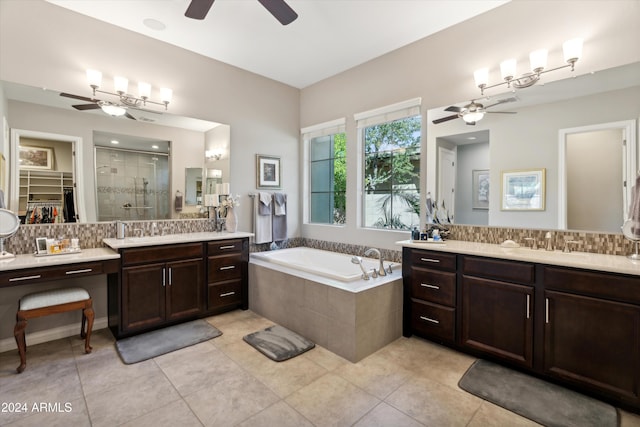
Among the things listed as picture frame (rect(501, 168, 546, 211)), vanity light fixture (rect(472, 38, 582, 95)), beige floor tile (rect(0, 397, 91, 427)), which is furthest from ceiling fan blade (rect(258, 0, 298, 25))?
beige floor tile (rect(0, 397, 91, 427))

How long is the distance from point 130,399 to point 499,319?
266 cm

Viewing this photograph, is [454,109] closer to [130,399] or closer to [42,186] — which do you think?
[130,399]

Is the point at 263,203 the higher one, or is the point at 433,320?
the point at 263,203

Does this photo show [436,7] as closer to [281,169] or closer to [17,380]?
[281,169]

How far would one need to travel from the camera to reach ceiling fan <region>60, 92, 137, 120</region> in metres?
2.89

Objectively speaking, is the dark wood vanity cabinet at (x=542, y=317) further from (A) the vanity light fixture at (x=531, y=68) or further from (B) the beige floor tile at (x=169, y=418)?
(B) the beige floor tile at (x=169, y=418)

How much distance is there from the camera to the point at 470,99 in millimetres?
3023

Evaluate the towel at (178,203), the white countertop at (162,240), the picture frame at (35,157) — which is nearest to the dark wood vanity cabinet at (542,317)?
the white countertop at (162,240)

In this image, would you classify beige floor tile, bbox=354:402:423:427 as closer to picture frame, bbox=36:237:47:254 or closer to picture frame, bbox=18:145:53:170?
picture frame, bbox=36:237:47:254

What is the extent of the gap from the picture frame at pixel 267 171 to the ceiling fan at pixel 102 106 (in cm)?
157

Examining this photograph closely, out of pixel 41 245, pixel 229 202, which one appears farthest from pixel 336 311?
pixel 41 245

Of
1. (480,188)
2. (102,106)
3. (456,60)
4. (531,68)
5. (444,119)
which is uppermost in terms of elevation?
(456,60)

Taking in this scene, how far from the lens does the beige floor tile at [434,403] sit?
1.84 m

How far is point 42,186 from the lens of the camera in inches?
108
